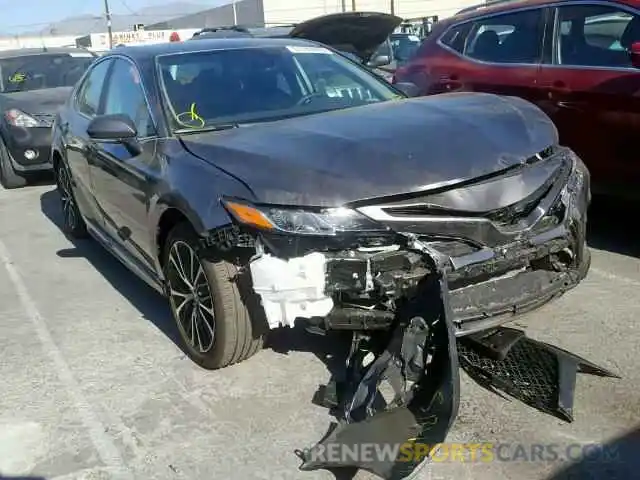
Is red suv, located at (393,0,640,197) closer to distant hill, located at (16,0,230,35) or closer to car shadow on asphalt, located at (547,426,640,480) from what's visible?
car shadow on asphalt, located at (547,426,640,480)

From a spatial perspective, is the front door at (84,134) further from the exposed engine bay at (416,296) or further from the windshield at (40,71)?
the windshield at (40,71)

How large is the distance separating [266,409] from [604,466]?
1.42 metres

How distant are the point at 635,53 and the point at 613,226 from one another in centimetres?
151

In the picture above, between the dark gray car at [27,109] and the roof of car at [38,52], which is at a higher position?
the roof of car at [38,52]

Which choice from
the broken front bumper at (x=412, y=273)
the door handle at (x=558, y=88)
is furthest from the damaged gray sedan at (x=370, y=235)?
the door handle at (x=558, y=88)

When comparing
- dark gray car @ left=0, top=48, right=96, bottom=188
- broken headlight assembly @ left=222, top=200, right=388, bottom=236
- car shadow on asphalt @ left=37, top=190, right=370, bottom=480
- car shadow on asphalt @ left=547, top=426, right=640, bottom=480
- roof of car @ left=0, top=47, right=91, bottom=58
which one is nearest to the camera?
car shadow on asphalt @ left=547, top=426, right=640, bottom=480

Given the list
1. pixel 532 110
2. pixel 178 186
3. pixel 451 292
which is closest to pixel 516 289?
pixel 451 292

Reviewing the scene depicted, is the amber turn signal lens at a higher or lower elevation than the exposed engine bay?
higher

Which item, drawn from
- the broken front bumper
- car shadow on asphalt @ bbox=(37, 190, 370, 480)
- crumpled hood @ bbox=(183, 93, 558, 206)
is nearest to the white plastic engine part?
the broken front bumper

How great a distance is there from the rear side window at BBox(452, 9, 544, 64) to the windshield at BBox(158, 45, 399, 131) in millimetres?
1338

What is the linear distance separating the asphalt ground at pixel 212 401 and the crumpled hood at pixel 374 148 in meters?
1.00

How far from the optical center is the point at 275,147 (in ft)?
10.5

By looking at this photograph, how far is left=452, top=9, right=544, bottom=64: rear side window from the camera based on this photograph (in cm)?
524

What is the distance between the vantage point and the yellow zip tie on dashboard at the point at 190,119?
3791mm
